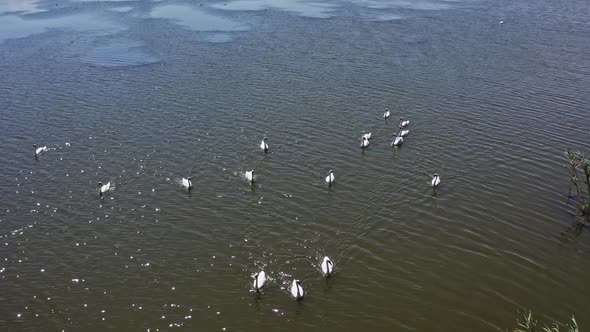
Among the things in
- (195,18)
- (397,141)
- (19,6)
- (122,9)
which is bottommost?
(397,141)

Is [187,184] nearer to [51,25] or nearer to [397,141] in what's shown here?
[397,141]

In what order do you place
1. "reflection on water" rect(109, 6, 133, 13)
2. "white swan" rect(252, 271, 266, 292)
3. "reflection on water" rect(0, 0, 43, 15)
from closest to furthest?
"white swan" rect(252, 271, 266, 292) < "reflection on water" rect(109, 6, 133, 13) < "reflection on water" rect(0, 0, 43, 15)

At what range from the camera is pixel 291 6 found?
66438 millimetres

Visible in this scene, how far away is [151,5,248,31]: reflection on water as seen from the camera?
188 ft

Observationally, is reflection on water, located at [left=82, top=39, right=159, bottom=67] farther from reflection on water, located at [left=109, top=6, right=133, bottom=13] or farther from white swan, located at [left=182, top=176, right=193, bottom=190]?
white swan, located at [left=182, top=176, right=193, bottom=190]

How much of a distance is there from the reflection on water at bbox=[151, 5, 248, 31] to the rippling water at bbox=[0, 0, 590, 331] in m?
6.59

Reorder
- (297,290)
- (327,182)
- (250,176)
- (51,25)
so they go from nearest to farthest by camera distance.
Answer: (297,290) → (327,182) → (250,176) → (51,25)

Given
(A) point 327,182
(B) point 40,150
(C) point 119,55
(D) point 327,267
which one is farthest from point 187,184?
(C) point 119,55

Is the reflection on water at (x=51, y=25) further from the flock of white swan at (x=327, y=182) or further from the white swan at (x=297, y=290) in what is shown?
the white swan at (x=297, y=290)

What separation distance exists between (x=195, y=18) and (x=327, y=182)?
140ft

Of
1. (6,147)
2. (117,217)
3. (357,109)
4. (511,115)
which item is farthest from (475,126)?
(6,147)

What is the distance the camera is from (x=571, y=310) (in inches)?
708

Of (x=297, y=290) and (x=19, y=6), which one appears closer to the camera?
(x=297, y=290)

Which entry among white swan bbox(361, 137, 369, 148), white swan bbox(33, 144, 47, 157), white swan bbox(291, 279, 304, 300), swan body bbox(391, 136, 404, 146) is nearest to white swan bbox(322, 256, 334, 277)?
white swan bbox(291, 279, 304, 300)
